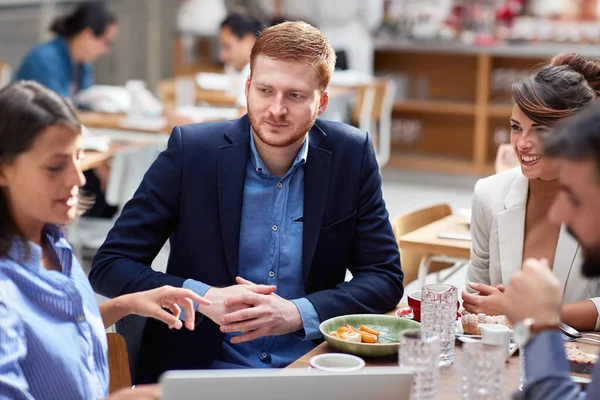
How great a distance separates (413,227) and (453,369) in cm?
145

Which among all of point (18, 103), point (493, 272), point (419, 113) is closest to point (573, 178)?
point (18, 103)

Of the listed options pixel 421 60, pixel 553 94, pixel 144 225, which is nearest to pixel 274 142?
pixel 144 225

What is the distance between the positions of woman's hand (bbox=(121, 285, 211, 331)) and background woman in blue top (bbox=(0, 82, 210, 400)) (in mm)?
173

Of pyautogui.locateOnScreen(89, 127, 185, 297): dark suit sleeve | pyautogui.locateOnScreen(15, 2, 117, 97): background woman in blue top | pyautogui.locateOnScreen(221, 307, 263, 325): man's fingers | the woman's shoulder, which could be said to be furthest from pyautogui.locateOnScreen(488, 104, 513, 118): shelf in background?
pyautogui.locateOnScreen(221, 307, 263, 325): man's fingers

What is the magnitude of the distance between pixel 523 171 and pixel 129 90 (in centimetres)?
307

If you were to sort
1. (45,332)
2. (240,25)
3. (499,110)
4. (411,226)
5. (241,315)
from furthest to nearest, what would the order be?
1. (499,110)
2. (240,25)
3. (411,226)
4. (241,315)
5. (45,332)

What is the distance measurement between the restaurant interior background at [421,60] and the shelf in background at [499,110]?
1 centimetres

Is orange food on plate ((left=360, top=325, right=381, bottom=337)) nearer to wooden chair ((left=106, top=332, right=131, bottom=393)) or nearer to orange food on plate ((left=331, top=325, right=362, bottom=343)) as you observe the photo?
orange food on plate ((left=331, top=325, right=362, bottom=343))

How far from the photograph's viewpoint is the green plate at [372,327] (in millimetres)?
1795

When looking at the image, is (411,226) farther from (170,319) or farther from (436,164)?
(436,164)

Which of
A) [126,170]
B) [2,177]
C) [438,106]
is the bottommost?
[438,106]

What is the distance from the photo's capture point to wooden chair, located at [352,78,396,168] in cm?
652

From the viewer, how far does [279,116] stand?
217 cm

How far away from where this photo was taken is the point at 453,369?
1.75m
